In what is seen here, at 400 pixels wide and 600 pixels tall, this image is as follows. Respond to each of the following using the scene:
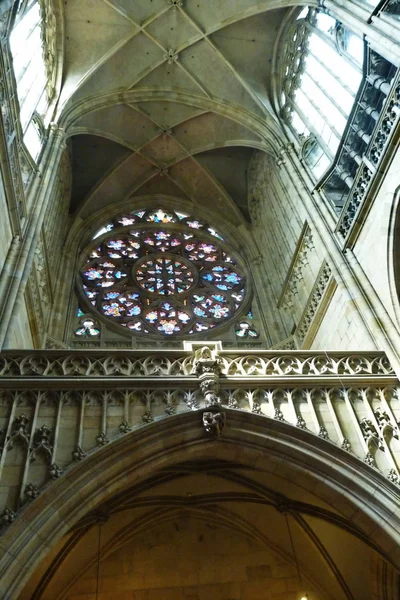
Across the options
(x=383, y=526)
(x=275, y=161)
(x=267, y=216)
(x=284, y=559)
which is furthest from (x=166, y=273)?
(x=383, y=526)

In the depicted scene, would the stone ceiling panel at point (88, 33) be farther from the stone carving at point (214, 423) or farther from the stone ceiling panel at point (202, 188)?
the stone carving at point (214, 423)

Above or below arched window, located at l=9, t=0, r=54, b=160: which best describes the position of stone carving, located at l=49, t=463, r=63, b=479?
below

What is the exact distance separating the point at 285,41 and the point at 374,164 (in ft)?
21.9

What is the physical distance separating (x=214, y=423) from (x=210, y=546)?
3098 mm

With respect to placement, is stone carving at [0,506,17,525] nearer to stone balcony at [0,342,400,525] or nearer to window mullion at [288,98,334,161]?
stone balcony at [0,342,400,525]

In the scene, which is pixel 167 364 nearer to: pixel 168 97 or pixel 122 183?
pixel 168 97

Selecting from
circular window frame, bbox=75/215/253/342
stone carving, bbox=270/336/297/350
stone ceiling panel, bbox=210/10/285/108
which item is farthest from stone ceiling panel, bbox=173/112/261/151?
stone carving, bbox=270/336/297/350

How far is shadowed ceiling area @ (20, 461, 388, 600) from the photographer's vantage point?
7306 mm

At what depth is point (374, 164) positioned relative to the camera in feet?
25.8

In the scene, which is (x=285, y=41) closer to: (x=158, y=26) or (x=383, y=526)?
(x=158, y=26)

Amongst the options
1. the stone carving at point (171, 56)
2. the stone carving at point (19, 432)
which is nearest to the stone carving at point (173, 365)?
the stone carving at point (19, 432)

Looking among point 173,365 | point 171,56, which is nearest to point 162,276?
point 171,56

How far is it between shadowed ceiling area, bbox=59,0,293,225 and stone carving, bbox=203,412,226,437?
7.87 meters

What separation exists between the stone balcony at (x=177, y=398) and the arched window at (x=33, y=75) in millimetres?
4829
